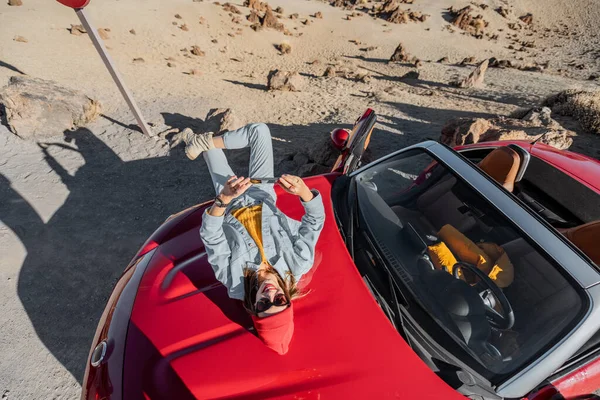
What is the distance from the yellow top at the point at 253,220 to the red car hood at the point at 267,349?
355 mm

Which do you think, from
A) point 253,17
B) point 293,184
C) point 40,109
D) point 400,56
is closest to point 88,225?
point 40,109

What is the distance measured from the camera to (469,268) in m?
1.78

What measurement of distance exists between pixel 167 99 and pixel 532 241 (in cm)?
737

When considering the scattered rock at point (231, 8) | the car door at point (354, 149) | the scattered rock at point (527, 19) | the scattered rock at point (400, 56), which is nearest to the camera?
the car door at point (354, 149)

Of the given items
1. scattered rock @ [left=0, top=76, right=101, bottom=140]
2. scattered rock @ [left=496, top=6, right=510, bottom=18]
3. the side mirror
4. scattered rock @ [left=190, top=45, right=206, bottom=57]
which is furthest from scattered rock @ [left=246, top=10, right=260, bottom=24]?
scattered rock @ [left=496, top=6, right=510, bottom=18]

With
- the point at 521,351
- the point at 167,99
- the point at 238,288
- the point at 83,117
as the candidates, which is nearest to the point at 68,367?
the point at 238,288

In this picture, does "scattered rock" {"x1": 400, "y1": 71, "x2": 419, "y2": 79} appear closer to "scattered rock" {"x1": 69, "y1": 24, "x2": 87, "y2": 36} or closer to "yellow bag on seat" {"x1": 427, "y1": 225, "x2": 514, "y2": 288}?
"yellow bag on seat" {"x1": 427, "y1": 225, "x2": 514, "y2": 288}

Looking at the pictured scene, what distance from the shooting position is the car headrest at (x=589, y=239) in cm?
186

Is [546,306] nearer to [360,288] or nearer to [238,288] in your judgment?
[360,288]

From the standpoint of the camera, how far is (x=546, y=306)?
151 cm

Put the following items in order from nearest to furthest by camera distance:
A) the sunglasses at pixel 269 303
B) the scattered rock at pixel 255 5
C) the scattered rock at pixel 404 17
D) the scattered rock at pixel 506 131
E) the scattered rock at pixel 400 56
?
the sunglasses at pixel 269 303, the scattered rock at pixel 506 131, the scattered rock at pixel 400 56, the scattered rock at pixel 255 5, the scattered rock at pixel 404 17

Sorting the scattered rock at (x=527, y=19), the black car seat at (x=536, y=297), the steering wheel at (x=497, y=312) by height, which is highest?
the scattered rock at (x=527, y=19)

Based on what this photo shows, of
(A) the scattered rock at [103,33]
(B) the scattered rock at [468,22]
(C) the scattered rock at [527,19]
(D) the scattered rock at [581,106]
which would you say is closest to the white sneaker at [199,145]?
(D) the scattered rock at [581,106]

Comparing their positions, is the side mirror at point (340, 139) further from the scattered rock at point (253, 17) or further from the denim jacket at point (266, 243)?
the scattered rock at point (253, 17)
